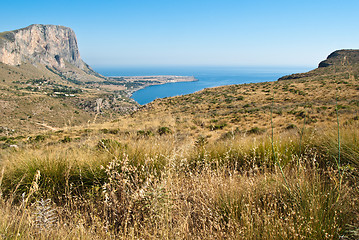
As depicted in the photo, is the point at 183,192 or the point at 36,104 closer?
the point at 183,192

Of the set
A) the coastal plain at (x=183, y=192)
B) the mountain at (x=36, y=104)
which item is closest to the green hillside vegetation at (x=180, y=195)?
the coastal plain at (x=183, y=192)

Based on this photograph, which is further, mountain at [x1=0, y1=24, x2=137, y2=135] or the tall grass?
mountain at [x1=0, y1=24, x2=137, y2=135]

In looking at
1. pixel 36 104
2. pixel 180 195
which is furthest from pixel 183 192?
pixel 36 104

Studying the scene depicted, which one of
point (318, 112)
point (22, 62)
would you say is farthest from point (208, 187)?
point (22, 62)

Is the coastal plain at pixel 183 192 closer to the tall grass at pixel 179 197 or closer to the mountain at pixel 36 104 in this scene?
the tall grass at pixel 179 197

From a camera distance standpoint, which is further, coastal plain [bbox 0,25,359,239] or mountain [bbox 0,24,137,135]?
mountain [bbox 0,24,137,135]

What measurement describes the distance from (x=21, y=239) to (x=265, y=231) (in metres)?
2.06

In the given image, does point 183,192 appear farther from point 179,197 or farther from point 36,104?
point 36,104

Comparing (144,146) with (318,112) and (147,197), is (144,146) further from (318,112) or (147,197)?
(318,112)

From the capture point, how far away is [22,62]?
17750cm

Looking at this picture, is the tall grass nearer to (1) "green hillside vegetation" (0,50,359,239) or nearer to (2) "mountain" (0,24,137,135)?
(1) "green hillside vegetation" (0,50,359,239)

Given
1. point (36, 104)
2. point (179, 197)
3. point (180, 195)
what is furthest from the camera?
point (36, 104)

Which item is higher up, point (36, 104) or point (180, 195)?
point (180, 195)

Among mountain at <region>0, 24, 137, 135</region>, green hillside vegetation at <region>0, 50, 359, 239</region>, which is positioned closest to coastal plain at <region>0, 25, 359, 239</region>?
green hillside vegetation at <region>0, 50, 359, 239</region>
